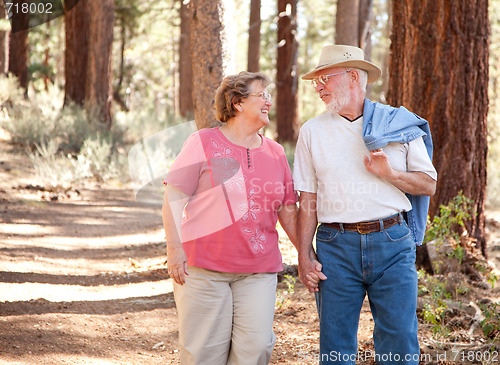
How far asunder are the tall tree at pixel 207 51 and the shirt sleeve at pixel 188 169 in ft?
8.21

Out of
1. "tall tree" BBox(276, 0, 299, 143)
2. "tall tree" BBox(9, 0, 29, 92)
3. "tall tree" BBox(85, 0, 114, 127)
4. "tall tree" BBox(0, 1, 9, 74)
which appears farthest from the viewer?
"tall tree" BBox(9, 0, 29, 92)

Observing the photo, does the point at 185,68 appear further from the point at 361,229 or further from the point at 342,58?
the point at 361,229

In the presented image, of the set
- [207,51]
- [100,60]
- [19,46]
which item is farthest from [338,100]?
[19,46]

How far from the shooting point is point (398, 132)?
9.61ft

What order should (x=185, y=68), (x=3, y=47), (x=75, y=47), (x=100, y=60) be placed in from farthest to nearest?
1. (x=185, y=68)
2. (x=3, y=47)
3. (x=75, y=47)
4. (x=100, y=60)

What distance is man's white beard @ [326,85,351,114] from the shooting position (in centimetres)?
306

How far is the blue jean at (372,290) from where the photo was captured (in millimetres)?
2850

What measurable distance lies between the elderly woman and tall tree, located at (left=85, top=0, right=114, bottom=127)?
1103 centimetres

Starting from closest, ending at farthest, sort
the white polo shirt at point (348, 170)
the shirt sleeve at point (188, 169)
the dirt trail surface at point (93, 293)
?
1. the white polo shirt at point (348, 170)
2. the shirt sleeve at point (188, 169)
3. the dirt trail surface at point (93, 293)

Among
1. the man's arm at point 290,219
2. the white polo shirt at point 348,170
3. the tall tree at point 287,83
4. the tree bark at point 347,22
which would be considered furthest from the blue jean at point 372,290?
the tall tree at point 287,83

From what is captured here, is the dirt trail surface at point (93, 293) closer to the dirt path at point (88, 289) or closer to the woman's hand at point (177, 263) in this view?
the dirt path at point (88, 289)

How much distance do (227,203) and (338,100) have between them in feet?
2.67

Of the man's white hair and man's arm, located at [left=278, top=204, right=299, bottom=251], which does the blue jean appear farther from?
the man's white hair

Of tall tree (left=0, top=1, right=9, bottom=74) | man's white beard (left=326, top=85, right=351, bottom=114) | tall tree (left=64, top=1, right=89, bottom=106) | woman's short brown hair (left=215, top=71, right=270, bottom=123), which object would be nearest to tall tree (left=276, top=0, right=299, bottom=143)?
tall tree (left=64, top=1, right=89, bottom=106)
